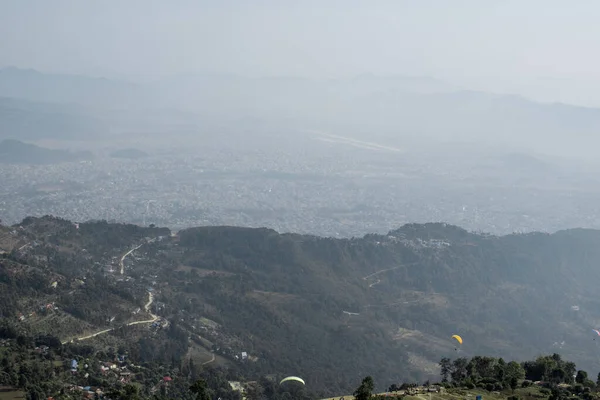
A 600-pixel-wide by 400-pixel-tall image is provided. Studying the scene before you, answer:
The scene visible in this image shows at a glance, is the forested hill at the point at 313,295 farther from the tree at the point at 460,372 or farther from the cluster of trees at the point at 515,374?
the cluster of trees at the point at 515,374

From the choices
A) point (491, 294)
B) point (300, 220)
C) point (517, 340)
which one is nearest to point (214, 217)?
point (300, 220)

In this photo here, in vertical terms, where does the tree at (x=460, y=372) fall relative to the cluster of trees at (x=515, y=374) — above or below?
below

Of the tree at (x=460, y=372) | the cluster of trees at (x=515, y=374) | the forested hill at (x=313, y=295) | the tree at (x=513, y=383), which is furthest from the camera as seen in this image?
the forested hill at (x=313, y=295)

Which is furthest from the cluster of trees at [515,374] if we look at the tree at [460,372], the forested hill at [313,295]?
the forested hill at [313,295]

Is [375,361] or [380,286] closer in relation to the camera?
[375,361]

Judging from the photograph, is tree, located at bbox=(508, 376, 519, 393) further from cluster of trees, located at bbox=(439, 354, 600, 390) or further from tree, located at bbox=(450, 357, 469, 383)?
tree, located at bbox=(450, 357, 469, 383)

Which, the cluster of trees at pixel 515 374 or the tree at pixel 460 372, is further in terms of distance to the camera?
the tree at pixel 460 372

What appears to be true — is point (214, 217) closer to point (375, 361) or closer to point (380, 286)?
point (380, 286)

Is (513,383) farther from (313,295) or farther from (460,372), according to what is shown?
(313,295)

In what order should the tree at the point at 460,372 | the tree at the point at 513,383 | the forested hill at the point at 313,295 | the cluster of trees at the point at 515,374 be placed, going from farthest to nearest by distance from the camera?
the forested hill at the point at 313,295 < the tree at the point at 460,372 < the cluster of trees at the point at 515,374 < the tree at the point at 513,383
